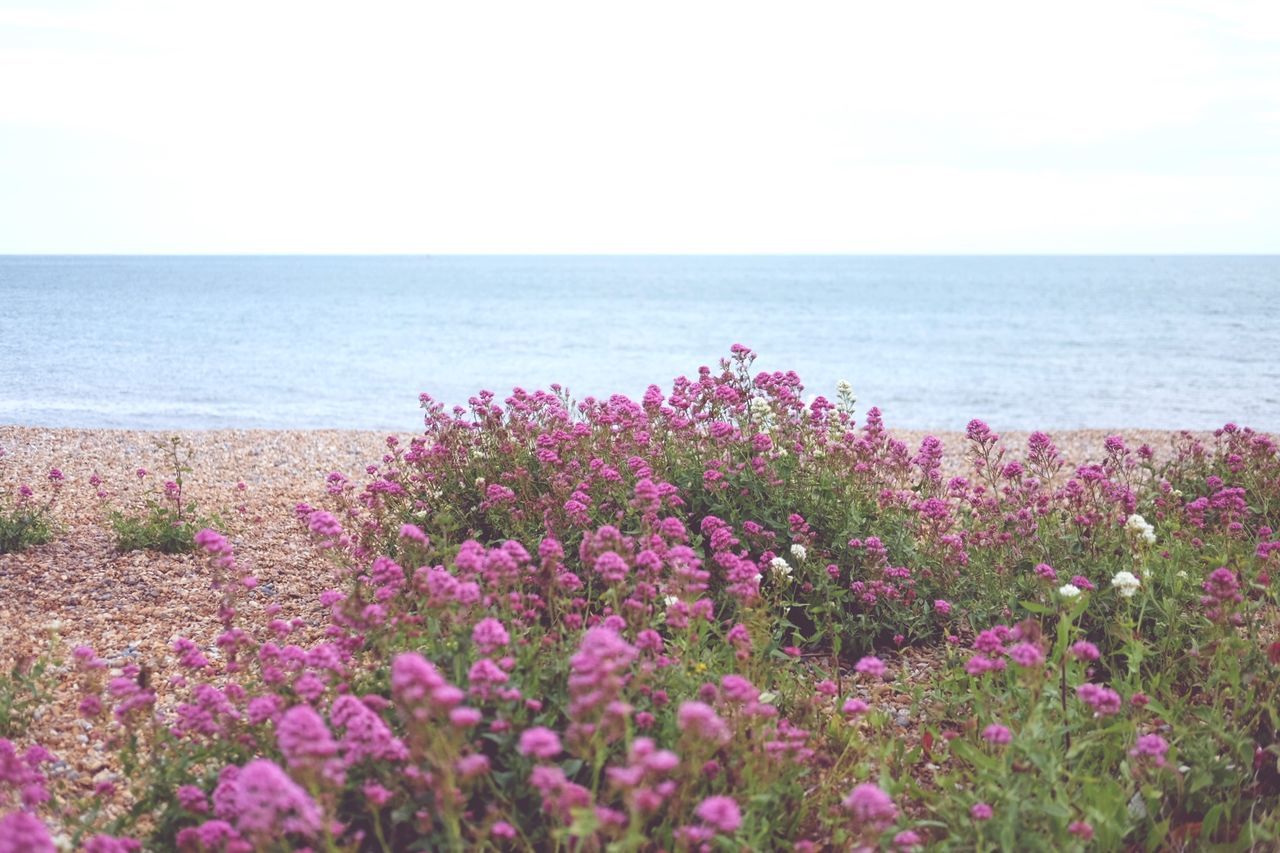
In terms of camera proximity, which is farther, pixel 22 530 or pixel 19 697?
pixel 22 530

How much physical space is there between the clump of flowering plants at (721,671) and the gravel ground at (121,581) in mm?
376

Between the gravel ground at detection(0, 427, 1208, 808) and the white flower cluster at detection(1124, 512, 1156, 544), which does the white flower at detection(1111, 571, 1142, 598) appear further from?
the gravel ground at detection(0, 427, 1208, 808)

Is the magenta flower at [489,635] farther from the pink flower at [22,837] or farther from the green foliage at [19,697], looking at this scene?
the green foliage at [19,697]

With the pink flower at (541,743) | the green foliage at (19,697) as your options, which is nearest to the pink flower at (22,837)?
the pink flower at (541,743)

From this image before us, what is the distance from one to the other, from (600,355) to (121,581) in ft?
105

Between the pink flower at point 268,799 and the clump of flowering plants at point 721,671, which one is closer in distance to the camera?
the pink flower at point 268,799

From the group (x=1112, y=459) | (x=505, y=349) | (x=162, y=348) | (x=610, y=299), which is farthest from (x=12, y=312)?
(x=1112, y=459)

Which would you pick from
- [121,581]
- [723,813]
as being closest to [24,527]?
[121,581]

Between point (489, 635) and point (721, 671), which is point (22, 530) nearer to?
point (721, 671)

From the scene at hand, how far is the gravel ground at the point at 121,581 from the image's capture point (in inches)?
197

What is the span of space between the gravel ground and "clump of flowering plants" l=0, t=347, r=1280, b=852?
0.38 meters

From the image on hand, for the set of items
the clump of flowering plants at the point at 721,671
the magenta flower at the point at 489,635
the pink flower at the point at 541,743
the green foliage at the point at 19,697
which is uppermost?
the magenta flower at the point at 489,635

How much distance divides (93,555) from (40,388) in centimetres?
1988

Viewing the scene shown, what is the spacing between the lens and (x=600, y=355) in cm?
3844
